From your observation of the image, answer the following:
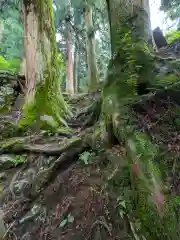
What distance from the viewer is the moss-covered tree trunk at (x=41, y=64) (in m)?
5.54

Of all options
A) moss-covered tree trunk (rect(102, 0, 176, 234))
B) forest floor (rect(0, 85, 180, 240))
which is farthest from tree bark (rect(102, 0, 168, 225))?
forest floor (rect(0, 85, 180, 240))

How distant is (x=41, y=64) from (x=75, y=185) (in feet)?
11.3

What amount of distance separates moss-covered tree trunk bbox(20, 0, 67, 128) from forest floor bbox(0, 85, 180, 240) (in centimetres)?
168

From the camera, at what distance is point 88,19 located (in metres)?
12.2

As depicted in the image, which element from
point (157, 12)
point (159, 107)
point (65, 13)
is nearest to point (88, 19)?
point (65, 13)

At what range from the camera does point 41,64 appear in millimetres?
5781

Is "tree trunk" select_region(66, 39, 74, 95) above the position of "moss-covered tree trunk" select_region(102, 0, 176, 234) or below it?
above

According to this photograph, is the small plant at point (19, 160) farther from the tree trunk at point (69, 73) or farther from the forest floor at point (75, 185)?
the tree trunk at point (69, 73)

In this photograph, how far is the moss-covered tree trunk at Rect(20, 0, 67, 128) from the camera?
554 centimetres

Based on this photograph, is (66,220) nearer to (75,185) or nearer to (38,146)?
(75,185)

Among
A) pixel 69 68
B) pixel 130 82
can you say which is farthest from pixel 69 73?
pixel 130 82

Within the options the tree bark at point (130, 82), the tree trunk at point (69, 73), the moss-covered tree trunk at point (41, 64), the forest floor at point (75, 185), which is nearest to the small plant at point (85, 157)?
the forest floor at point (75, 185)

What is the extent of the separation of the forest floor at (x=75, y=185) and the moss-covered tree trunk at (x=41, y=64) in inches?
66.1

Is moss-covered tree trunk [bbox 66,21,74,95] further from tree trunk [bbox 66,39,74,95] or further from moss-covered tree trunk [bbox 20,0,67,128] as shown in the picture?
moss-covered tree trunk [bbox 20,0,67,128]
